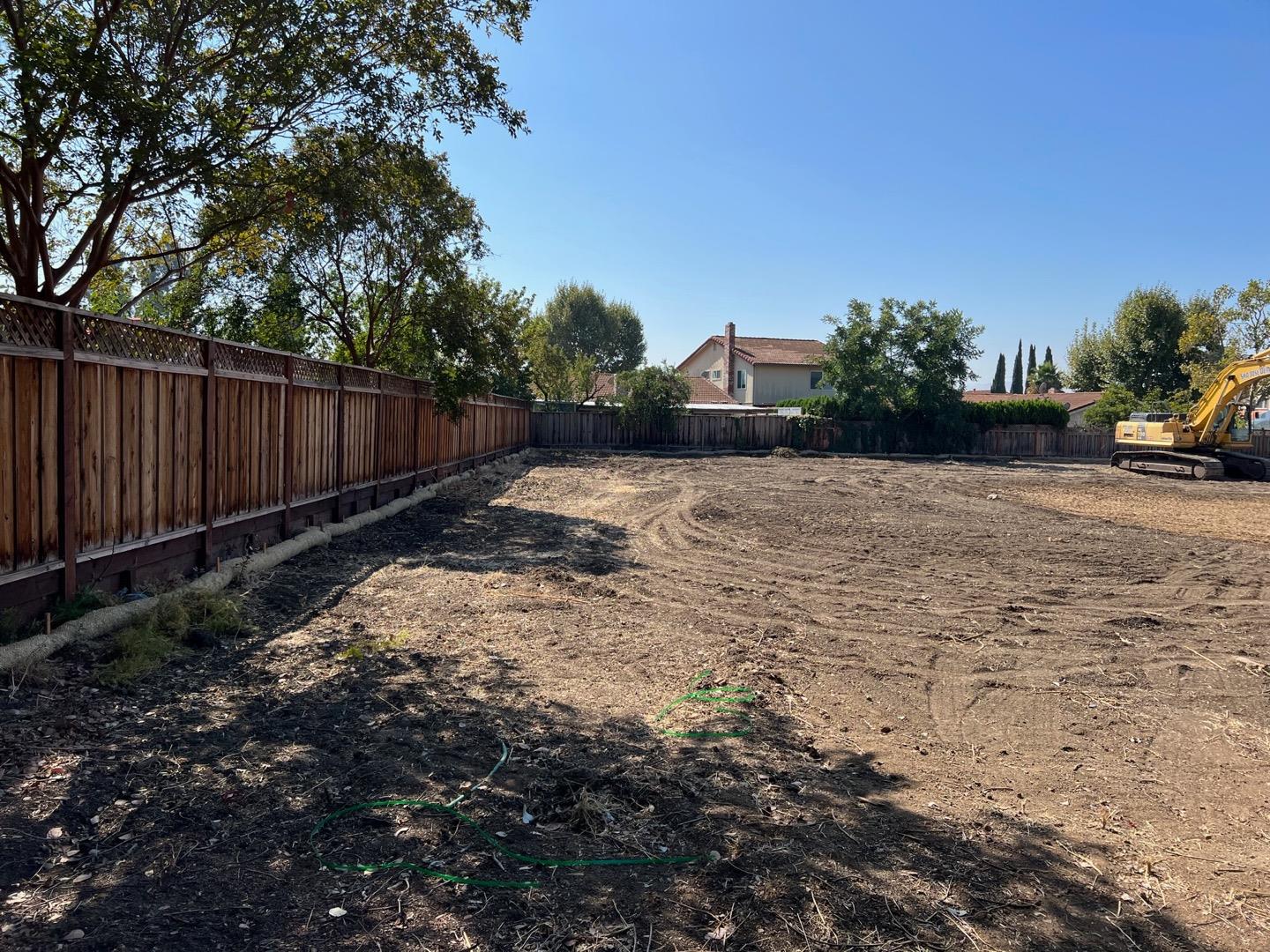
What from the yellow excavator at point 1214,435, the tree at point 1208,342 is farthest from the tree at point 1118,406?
the yellow excavator at point 1214,435

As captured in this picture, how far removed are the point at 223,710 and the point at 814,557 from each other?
7675mm

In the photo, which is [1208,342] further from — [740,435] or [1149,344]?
[740,435]

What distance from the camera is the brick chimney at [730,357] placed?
53.6 meters

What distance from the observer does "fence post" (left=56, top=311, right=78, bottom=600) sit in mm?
5434

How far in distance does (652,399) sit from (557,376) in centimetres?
683

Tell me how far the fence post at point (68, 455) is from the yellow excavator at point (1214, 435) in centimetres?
2903

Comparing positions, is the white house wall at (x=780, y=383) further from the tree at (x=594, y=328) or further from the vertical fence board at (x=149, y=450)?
the vertical fence board at (x=149, y=450)

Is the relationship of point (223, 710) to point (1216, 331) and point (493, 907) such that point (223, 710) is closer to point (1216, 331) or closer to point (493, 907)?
point (493, 907)

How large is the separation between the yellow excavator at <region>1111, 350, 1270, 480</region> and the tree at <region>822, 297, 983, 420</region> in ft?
38.2

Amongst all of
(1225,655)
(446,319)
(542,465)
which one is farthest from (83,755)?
(542,465)

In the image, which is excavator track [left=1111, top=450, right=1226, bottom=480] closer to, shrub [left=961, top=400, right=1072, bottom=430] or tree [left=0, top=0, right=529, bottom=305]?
shrub [left=961, top=400, right=1072, bottom=430]

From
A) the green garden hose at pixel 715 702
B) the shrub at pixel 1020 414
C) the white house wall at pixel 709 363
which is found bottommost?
the green garden hose at pixel 715 702

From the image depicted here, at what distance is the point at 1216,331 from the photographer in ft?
132

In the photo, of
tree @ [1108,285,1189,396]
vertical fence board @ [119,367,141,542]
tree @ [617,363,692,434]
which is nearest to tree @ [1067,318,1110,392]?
tree @ [1108,285,1189,396]
